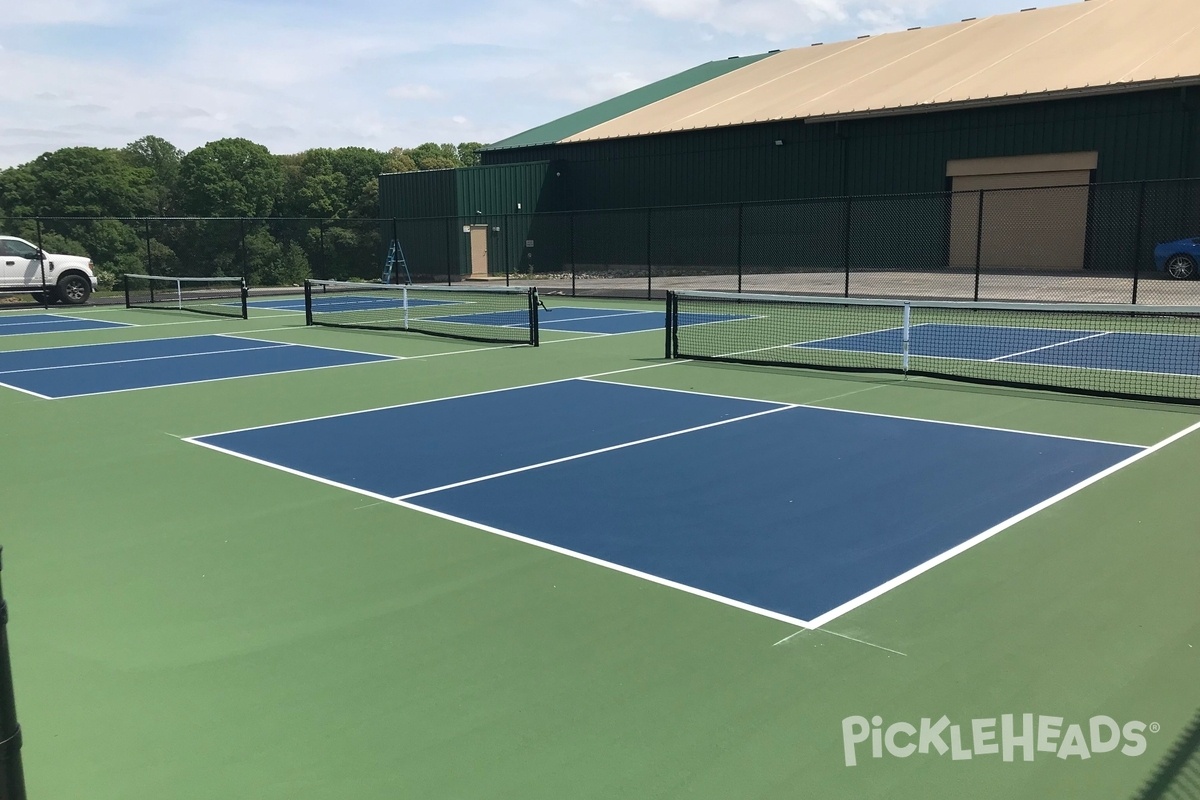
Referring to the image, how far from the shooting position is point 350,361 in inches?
610

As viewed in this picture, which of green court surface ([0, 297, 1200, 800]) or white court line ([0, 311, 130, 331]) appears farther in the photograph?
white court line ([0, 311, 130, 331])

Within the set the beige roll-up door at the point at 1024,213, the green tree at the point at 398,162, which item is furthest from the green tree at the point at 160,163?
the beige roll-up door at the point at 1024,213

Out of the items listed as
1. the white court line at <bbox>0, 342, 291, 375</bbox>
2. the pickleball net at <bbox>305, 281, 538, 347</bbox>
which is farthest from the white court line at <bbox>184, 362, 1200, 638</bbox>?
the pickleball net at <bbox>305, 281, 538, 347</bbox>

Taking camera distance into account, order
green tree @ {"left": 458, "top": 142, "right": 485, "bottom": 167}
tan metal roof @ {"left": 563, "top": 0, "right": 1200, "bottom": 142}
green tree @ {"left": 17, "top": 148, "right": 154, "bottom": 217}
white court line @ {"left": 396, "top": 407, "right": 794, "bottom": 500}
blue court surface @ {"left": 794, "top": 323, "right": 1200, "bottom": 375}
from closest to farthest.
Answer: white court line @ {"left": 396, "top": 407, "right": 794, "bottom": 500} < blue court surface @ {"left": 794, "top": 323, "right": 1200, "bottom": 375} < tan metal roof @ {"left": 563, "top": 0, "right": 1200, "bottom": 142} < green tree @ {"left": 17, "top": 148, "right": 154, "bottom": 217} < green tree @ {"left": 458, "top": 142, "right": 485, "bottom": 167}

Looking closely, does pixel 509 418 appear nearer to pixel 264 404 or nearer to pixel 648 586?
pixel 264 404

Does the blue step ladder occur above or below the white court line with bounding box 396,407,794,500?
above

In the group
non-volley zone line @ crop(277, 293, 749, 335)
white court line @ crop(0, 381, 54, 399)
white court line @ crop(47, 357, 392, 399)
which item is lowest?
white court line @ crop(0, 381, 54, 399)

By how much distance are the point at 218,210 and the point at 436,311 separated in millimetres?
53730

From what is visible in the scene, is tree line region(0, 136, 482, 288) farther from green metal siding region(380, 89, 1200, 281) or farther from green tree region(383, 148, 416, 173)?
green metal siding region(380, 89, 1200, 281)

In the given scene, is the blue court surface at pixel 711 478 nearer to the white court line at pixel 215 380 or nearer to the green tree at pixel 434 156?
the white court line at pixel 215 380

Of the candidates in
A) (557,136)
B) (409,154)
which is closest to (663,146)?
(557,136)

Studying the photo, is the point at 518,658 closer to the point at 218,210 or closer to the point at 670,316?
the point at 670,316

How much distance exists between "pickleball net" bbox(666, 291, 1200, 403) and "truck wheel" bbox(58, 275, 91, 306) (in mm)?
17099

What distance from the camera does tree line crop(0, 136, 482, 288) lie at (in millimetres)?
39375
